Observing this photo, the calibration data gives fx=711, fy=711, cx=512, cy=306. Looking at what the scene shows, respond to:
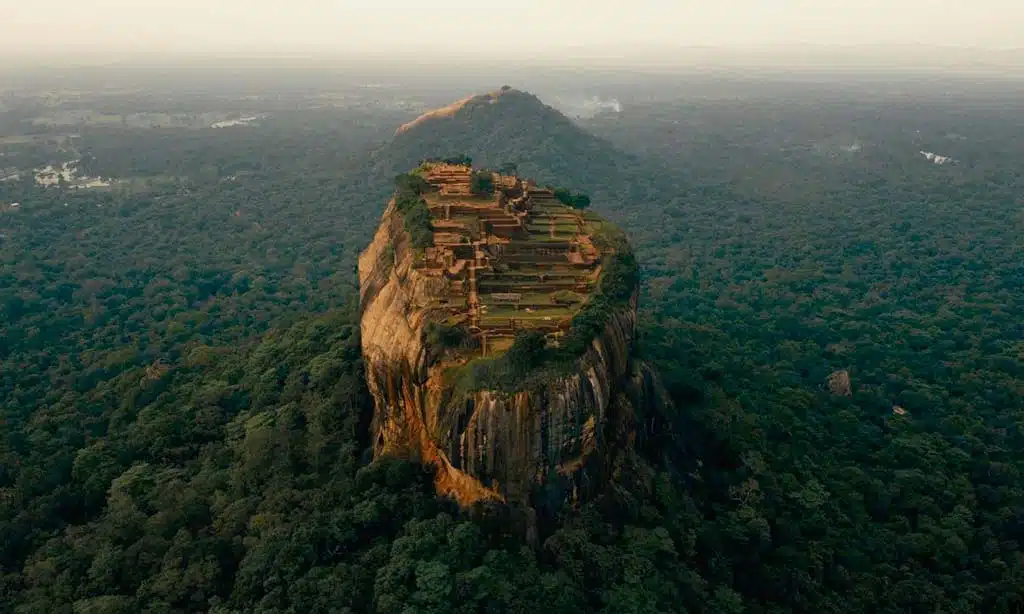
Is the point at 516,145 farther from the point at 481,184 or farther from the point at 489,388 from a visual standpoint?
the point at 489,388

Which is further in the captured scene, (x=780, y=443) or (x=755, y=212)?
(x=755, y=212)

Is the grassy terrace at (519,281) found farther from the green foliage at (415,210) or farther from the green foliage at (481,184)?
the green foliage at (481,184)

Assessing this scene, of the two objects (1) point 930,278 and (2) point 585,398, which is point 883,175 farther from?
(2) point 585,398

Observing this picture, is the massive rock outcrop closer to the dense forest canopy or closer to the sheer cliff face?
the sheer cliff face

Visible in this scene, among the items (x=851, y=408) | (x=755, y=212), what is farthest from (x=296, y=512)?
(x=755, y=212)

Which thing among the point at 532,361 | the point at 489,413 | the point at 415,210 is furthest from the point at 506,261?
the point at 489,413

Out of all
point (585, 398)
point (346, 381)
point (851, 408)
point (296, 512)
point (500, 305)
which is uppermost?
point (500, 305)
